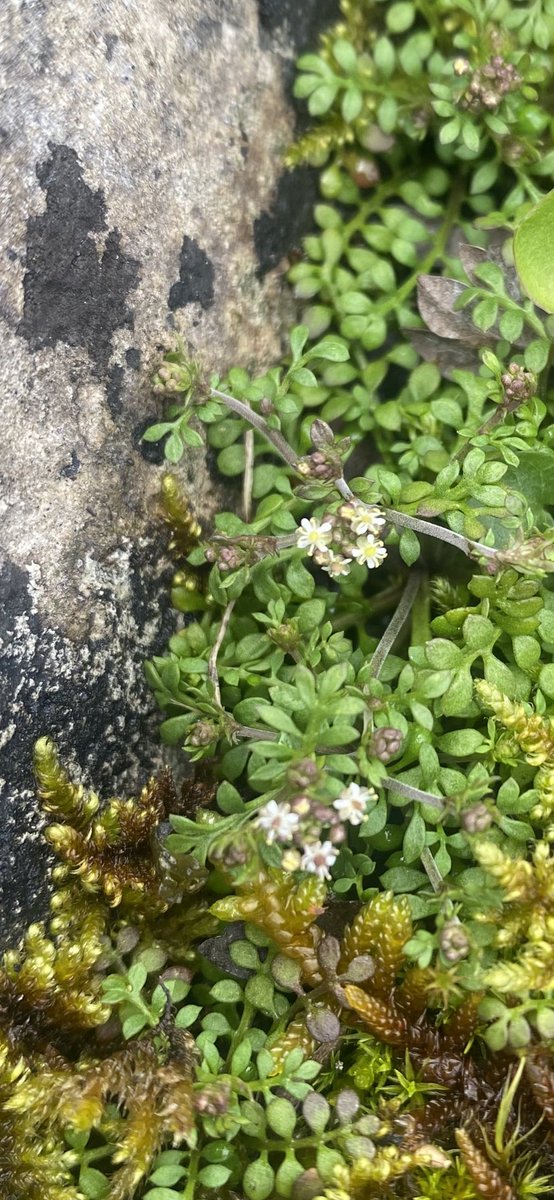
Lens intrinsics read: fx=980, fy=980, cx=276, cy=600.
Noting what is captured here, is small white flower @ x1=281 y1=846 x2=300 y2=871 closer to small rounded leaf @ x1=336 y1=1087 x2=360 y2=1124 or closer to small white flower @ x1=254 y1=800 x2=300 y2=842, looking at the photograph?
small white flower @ x1=254 y1=800 x2=300 y2=842

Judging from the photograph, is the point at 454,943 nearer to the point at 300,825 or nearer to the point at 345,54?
the point at 300,825

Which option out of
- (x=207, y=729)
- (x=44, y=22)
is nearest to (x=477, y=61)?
(x=44, y=22)

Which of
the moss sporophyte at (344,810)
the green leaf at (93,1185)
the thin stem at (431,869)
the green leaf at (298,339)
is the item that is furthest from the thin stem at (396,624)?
the green leaf at (93,1185)

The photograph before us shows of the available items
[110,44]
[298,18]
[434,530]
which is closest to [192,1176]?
[434,530]

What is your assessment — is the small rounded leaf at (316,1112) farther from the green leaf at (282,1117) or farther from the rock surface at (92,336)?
the rock surface at (92,336)

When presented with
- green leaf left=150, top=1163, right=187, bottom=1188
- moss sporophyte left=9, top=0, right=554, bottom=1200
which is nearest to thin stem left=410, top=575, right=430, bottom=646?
moss sporophyte left=9, top=0, right=554, bottom=1200

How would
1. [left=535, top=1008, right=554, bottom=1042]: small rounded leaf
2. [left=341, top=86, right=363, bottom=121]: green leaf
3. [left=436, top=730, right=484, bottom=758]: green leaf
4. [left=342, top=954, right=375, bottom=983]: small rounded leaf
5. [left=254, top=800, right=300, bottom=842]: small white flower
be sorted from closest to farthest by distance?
[left=254, top=800, right=300, bottom=842]: small white flower → [left=535, top=1008, right=554, bottom=1042]: small rounded leaf → [left=342, top=954, right=375, bottom=983]: small rounded leaf → [left=436, top=730, right=484, bottom=758]: green leaf → [left=341, top=86, right=363, bottom=121]: green leaf
